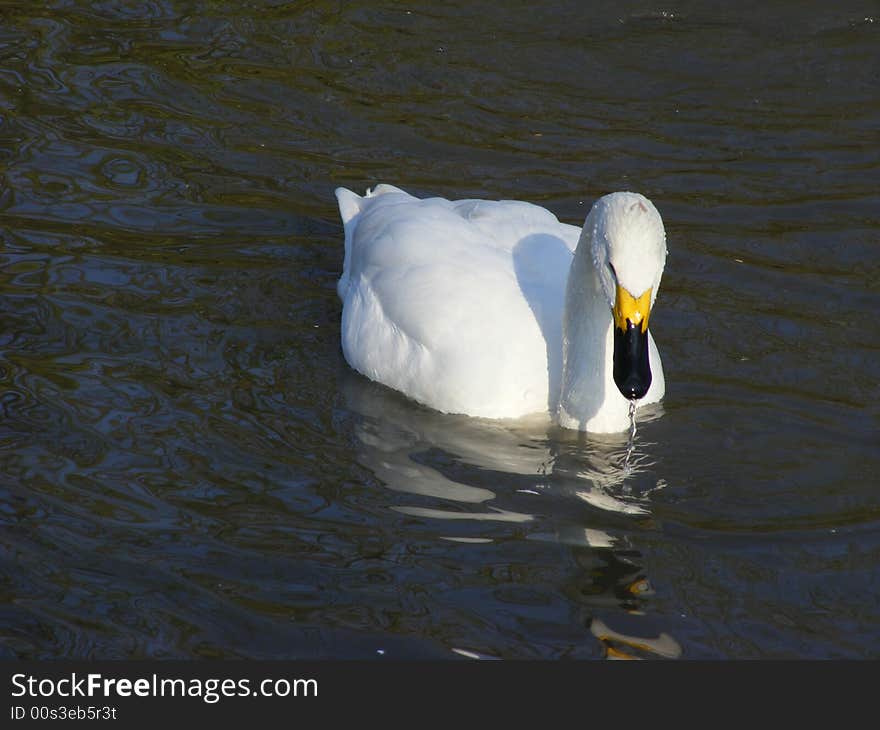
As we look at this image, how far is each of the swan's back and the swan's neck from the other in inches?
5.7

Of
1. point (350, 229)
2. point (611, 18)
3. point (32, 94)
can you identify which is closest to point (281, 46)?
point (32, 94)

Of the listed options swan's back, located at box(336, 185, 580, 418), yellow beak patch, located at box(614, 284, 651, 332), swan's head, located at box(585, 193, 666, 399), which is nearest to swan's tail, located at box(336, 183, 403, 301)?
swan's back, located at box(336, 185, 580, 418)

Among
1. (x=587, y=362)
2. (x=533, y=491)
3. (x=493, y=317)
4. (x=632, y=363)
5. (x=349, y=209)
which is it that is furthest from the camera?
(x=349, y=209)

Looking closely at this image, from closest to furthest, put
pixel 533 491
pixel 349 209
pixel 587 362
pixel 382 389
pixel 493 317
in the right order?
1. pixel 533 491
2. pixel 587 362
3. pixel 493 317
4. pixel 382 389
5. pixel 349 209

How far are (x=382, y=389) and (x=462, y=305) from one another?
0.69 meters

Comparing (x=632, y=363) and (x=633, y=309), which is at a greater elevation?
(x=633, y=309)

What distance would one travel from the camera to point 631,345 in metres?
6.17

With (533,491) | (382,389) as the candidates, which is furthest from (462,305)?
(533,491)

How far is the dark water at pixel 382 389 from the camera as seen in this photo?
5828 millimetres

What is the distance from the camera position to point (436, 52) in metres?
11.5

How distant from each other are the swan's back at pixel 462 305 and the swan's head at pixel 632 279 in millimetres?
935

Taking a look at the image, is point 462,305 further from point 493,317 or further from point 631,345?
point 631,345

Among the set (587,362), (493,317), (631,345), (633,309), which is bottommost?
(587,362)

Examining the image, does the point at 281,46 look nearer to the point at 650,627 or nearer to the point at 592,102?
the point at 592,102
